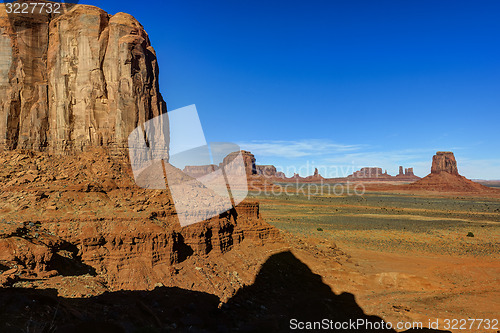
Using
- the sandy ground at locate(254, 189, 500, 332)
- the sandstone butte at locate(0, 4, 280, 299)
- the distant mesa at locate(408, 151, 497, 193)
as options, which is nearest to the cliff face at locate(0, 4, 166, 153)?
the sandstone butte at locate(0, 4, 280, 299)

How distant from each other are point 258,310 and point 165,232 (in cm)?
651

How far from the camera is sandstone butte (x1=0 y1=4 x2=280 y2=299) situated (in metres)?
13.5

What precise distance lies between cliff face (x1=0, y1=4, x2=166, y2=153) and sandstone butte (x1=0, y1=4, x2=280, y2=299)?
0.07 m

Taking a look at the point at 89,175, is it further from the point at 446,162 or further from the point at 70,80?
the point at 446,162

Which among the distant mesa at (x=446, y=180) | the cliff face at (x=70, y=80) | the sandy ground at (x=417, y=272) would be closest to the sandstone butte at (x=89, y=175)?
the cliff face at (x=70, y=80)

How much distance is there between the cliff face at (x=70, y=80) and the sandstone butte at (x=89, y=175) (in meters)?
0.07

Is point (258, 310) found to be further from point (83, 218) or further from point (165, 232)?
point (83, 218)

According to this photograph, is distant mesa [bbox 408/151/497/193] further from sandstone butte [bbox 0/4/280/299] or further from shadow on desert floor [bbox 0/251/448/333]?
sandstone butte [bbox 0/4/280/299]

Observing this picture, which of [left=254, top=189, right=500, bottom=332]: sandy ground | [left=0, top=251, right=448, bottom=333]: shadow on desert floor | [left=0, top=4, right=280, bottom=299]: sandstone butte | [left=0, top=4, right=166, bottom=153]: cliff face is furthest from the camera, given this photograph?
[left=0, top=4, right=166, bottom=153]: cliff face

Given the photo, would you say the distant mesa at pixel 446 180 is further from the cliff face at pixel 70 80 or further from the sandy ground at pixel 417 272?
the cliff face at pixel 70 80

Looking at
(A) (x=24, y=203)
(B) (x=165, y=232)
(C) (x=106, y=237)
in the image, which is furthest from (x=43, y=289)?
(A) (x=24, y=203)

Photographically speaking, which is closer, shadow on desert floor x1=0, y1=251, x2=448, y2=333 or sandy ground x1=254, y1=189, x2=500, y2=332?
shadow on desert floor x1=0, y1=251, x2=448, y2=333

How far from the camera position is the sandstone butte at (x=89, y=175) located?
532 inches

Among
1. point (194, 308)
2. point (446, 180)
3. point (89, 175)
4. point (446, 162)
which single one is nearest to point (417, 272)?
point (194, 308)
